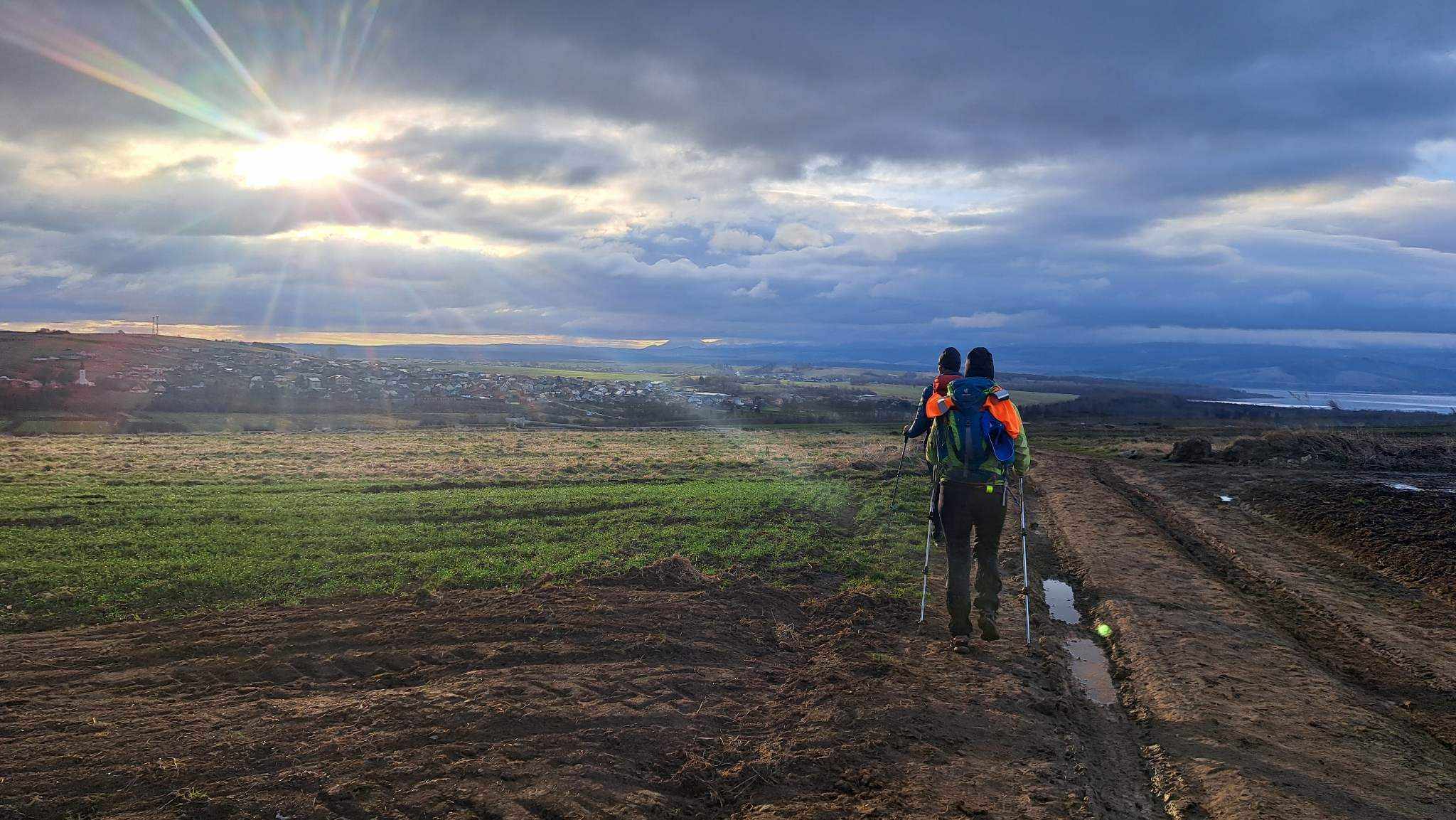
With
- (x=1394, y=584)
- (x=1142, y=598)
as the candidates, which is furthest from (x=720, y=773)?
(x=1394, y=584)

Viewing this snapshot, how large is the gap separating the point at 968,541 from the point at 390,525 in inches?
477

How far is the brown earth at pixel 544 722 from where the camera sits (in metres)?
4.64

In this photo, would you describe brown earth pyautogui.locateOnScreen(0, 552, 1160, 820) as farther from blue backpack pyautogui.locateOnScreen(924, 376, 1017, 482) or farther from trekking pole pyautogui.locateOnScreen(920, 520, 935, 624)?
blue backpack pyautogui.locateOnScreen(924, 376, 1017, 482)

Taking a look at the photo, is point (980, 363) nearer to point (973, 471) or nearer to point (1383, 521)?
point (973, 471)

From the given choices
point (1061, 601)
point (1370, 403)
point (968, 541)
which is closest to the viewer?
point (968, 541)

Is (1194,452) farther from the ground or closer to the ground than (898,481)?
closer to the ground

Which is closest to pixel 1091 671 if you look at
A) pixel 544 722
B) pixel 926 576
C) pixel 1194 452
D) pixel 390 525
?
pixel 926 576

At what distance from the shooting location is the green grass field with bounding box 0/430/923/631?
10578 mm

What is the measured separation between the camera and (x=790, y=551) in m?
12.9

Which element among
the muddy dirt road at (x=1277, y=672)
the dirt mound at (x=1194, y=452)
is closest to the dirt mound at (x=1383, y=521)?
the muddy dirt road at (x=1277, y=672)

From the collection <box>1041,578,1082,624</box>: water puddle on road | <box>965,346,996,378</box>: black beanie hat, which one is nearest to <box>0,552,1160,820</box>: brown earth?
<box>1041,578,1082,624</box>: water puddle on road

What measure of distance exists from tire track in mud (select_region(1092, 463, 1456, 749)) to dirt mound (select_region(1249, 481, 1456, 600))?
2.14 m

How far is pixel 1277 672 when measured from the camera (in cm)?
718

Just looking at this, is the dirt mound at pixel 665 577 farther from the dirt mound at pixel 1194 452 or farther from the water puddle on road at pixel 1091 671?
the dirt mound at pixel 1194 452
